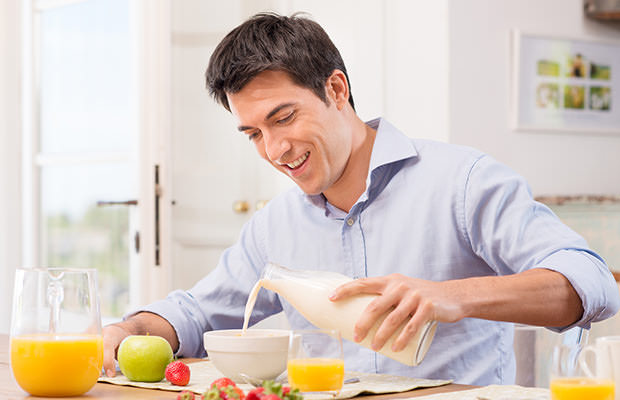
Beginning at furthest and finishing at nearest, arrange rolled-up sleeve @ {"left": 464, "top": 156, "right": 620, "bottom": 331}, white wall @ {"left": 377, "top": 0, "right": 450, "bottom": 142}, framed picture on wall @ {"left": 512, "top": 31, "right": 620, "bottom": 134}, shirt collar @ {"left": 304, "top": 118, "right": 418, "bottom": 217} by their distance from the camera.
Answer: framed picture on wall @ {"left": 512, "top": 31, "right": 620, "bottom": 134}, white wall @ {"left": 377, "top": 0, "right": 450, "bottom": 142}, shirt collar @ {"left": 304, "top": 118, "right": 418, "bottom": 217}, rolled-up sleeve @ {"left": 464, "top": 156, "right": 620, "bottom": 331}

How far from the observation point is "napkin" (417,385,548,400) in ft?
3.85

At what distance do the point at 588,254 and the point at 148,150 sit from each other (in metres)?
2.03

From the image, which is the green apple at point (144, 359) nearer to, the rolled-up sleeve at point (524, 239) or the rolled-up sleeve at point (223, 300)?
the rolled-up sleeve at point (223, 300)

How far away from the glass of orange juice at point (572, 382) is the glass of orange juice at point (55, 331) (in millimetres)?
629

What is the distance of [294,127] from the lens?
1.67m

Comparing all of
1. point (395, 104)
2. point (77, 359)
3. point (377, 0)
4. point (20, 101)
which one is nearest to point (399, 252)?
point (77, 359)

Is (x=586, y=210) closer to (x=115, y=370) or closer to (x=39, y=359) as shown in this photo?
(x=115, y=370)

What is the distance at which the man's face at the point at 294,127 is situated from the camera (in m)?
1.64

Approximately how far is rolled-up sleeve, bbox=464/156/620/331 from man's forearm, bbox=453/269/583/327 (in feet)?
0.06

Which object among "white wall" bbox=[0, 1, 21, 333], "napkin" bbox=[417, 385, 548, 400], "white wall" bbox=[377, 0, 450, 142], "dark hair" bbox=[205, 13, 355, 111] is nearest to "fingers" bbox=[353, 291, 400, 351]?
"napkin" bbox=[417, 385, 548, 400]

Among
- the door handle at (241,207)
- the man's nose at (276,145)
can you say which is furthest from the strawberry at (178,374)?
the door handle at (241,207)

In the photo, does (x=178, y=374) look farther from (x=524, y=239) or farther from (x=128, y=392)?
(x=524, y=239)

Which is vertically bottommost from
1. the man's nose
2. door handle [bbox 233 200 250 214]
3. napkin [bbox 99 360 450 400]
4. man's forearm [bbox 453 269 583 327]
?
napkin [bbox 99 360 450 400]

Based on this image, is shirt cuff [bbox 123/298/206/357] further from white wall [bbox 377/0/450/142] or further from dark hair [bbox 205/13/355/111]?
white wall [bbox 377/0/450/142]
